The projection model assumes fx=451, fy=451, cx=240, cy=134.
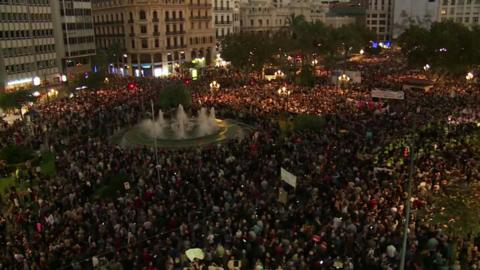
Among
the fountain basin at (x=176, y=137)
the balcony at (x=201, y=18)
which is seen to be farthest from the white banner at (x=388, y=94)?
the balcony at (x=201, y=18)

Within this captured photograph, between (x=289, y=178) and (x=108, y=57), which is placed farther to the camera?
→ (x=108, y=57)

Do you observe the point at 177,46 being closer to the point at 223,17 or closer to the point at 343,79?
the point at 223,17

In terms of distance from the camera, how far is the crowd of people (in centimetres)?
1530

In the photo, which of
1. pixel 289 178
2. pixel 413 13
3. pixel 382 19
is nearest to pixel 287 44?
pixel 289 178

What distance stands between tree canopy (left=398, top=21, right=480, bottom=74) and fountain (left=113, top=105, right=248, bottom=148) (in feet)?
97.6

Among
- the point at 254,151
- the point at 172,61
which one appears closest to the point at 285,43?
the point at 172,61

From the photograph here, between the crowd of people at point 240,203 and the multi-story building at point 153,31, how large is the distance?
1704 inches

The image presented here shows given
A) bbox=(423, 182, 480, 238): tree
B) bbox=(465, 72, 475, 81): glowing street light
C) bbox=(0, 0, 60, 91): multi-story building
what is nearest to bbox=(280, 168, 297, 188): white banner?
bbox=(423, 182, 480, 238): tree

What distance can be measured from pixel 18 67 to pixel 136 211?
149ft

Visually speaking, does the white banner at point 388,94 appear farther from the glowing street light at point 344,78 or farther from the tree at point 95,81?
the tree at point 95,81

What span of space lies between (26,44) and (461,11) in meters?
107

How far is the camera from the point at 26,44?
57688 mm

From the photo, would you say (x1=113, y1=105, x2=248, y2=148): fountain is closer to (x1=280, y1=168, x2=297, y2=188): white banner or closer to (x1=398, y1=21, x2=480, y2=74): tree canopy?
(x1=280, y1=168, x2=297, y2=188): white banner

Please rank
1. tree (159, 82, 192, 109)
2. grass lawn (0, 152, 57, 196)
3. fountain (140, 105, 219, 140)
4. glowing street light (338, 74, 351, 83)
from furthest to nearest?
1. glowing street light (338, 74, 351, 83)
2. tree (159, 82, 192, 109)
3. fountain (140, 105, 219, 140)
4. grass lawn (0, 152, 57, 196)
